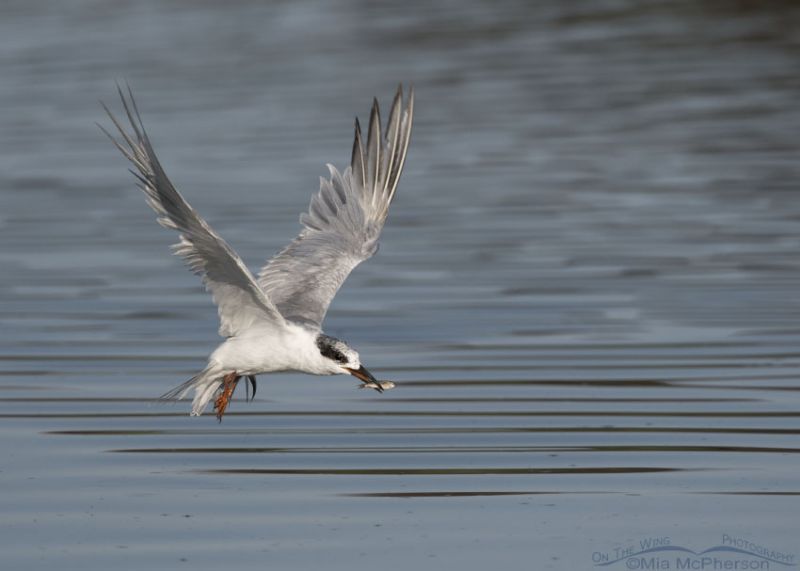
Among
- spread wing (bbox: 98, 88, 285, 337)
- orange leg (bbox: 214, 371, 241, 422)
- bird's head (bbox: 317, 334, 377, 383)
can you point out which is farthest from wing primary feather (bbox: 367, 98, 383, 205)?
bird's head (bbox: 317, 334, 377, 383)

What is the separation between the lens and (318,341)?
1115cm

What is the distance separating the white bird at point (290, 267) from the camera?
10477 mm

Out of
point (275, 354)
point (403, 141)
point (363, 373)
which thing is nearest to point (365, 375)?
point (363, 373)

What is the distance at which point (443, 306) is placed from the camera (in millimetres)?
17234

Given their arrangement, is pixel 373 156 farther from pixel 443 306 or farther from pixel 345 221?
pixel 443 306

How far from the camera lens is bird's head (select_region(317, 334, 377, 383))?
36.1 ft

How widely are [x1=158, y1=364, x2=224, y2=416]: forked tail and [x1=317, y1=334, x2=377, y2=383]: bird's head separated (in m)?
0.78

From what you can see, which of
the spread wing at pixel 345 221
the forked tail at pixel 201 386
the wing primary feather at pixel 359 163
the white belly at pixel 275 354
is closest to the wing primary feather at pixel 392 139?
the spread wing at pixel 345 221

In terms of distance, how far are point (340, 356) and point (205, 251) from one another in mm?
989

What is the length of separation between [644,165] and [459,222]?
4223 millimetres

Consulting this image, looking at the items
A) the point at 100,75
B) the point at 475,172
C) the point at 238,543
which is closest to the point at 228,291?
the point at 238,543

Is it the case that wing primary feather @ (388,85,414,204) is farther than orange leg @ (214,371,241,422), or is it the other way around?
wing primary feather @ (388,85,414,204)

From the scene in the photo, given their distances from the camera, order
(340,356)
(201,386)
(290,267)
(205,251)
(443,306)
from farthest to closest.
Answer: (443,306), (290,267), (201,386), (340,356), (205,251)

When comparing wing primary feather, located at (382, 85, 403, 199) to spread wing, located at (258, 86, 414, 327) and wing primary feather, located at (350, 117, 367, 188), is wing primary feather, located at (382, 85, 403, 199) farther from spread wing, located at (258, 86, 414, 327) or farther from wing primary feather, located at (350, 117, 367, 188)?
wing primary feather, located at (350, 117, 367, 188)
